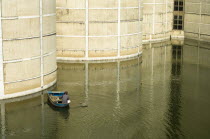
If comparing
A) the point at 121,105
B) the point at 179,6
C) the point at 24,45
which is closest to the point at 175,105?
the point at 121,105

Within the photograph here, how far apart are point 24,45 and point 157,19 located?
31.2 m

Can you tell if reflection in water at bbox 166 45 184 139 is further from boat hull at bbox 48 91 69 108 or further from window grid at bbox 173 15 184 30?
window grid at bbox 173 15 184 30

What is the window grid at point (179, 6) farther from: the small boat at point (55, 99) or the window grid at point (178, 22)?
the small boat at point (55, 99)

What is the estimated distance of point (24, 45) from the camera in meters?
29.7

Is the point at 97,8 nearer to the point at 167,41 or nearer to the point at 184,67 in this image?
the point at 184,67

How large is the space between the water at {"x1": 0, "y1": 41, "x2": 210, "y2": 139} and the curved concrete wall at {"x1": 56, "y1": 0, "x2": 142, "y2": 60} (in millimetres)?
1633

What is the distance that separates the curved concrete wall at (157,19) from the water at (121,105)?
1332 cm

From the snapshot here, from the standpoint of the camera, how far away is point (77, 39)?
4253 centimetres

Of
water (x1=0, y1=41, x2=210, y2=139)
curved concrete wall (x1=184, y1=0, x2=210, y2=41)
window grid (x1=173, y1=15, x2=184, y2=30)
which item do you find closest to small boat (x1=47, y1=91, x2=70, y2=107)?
water (x1=0, y1=41, x2=210, y2=139)

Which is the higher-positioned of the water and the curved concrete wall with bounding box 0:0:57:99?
the curved concrete wall with bounding box 0:0:57:99

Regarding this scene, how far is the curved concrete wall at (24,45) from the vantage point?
94.0 ft

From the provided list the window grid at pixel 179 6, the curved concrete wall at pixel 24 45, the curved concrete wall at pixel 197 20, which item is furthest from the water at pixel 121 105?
the window grid at pixel 179 6

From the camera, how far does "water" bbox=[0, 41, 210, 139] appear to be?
972 inches

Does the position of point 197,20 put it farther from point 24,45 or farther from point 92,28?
point 24,45
